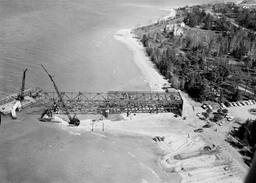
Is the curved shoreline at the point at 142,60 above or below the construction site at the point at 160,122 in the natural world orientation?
above

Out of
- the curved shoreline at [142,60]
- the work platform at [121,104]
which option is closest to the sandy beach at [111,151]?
the work platform at [121,104]

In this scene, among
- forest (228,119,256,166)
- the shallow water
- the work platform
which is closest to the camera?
forest (228,119,256,166)

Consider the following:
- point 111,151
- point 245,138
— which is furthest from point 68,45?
point 245,138

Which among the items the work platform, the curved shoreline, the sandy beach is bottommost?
the sandy beach

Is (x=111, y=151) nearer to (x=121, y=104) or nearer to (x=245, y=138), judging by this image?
(x=121, y=104)

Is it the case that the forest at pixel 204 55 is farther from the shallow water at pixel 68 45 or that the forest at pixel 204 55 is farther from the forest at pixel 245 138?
the forest at pixel 245 138

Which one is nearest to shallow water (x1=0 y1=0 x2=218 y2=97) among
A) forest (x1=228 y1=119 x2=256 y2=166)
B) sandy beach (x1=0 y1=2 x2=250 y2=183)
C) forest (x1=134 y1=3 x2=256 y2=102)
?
forest (x1=134 y1=3 x2=256 y2=102)

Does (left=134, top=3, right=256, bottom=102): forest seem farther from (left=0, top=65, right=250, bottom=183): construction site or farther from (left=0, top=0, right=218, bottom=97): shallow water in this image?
(left=0, top=0, right=218, bottom=97): shallow water

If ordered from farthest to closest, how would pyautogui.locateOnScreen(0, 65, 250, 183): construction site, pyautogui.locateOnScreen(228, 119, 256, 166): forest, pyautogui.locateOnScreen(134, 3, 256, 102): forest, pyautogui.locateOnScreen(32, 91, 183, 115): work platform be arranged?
pyautogui.locateOnScreen(134, 3, 256, 102): forest < pyautogui.locateOnScreen(32, 91, 183, 115): work platform < pyautogui.locateOnScreen(228, 119, 256, 166): forest < pyautogui.locateOnScreen(0, 65, 250, 183): construction site
